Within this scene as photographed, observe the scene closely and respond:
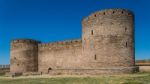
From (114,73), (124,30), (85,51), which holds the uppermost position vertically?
(124,30)

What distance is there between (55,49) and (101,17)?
30.9ft

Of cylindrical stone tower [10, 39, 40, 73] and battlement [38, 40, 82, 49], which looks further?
cylindrical stone tower [10, 39, 40, 73]

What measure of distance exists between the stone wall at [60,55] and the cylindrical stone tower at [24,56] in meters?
0.82

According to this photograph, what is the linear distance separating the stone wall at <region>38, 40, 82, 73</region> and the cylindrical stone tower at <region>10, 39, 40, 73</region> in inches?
32.2

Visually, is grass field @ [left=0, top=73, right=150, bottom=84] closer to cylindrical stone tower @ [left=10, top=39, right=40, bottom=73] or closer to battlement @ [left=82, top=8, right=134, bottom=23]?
battlement @ [left=82, top=8, right=134, bottom=23]

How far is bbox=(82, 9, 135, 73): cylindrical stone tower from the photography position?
21.2 m

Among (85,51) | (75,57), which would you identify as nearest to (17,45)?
(75,57)

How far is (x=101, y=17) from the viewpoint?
21906 millimetres

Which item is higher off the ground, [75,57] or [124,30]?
[124,30]

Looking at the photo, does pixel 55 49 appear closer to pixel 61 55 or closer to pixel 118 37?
pixel 61 55

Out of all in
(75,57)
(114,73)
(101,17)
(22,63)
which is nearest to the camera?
(114,73)

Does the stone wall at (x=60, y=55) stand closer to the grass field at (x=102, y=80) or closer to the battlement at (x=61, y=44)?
the battlement at (x=61, y=44)

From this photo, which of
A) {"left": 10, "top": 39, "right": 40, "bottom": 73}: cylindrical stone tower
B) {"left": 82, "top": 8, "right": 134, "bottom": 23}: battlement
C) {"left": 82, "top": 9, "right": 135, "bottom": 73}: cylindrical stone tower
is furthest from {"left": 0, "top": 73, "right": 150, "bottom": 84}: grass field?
{"left": 10, "top": 39, "right": 40, "bottom": 73}: cylindrical stone tower

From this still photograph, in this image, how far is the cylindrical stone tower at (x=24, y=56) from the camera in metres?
31.0
